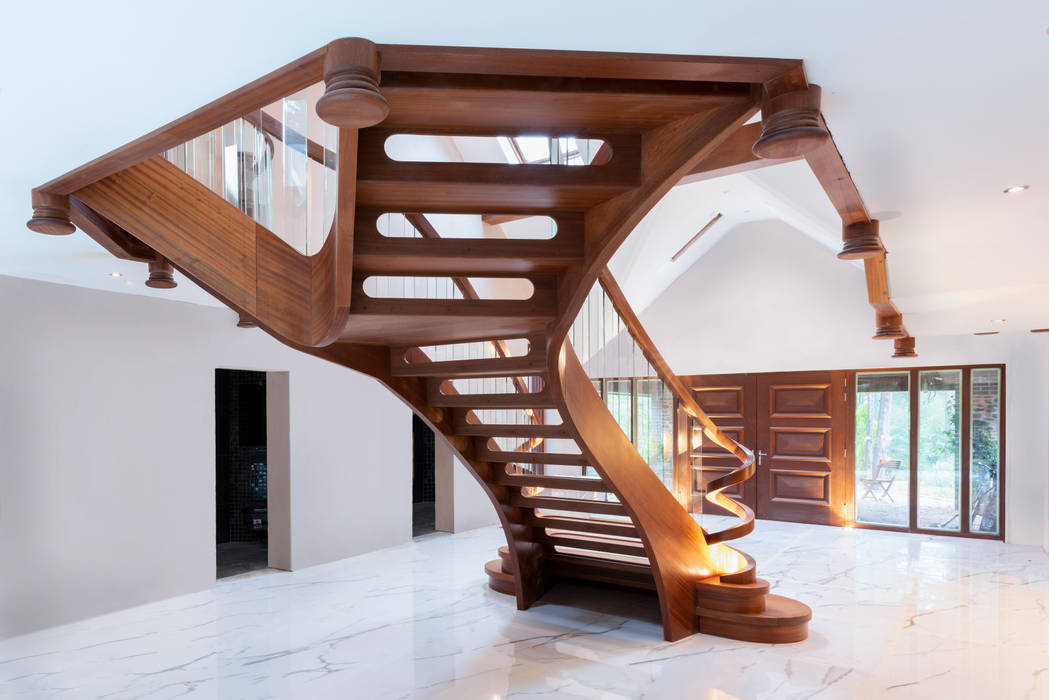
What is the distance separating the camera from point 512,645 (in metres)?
4.16

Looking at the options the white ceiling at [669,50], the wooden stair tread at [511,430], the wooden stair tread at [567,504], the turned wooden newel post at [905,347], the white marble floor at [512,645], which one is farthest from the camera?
the turned wooden newel post at [905,347]

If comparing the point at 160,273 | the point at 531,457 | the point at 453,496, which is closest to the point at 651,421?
the point at 531,457

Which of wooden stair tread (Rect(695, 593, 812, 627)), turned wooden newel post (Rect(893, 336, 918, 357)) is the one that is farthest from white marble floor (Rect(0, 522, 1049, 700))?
turned wooden newel post (Rect(893, 336, 918, 357))

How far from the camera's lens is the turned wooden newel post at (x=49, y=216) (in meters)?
2.93

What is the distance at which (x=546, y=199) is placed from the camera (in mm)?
2520

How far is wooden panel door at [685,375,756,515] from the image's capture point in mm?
9039

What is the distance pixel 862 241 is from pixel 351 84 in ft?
8.67

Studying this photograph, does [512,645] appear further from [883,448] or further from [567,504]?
[883,448]

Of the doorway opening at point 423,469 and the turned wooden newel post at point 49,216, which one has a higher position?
the turned wooden newel post at point 49,216

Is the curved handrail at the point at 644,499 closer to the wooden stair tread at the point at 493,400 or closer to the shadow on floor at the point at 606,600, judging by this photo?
the wooden stair tread at the point at 493,400

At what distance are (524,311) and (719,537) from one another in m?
2.51

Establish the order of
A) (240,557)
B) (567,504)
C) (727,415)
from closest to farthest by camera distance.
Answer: (567,504) < (240,557) < (727,415)

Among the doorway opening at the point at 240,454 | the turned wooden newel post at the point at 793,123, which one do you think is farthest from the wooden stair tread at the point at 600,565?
the doorway opening at the point at 240,454

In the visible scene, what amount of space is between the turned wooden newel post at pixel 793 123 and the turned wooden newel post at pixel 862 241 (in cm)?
156
